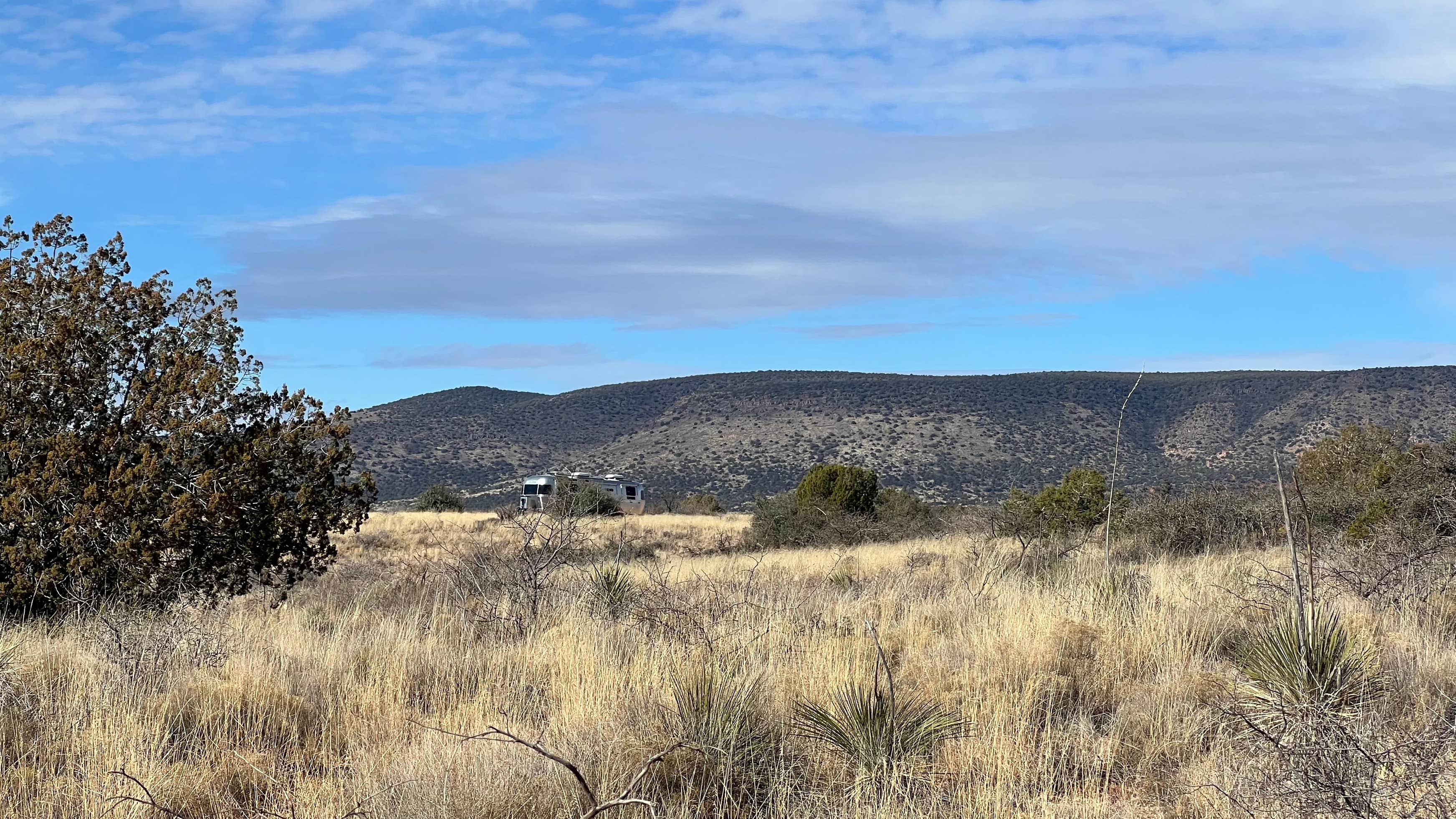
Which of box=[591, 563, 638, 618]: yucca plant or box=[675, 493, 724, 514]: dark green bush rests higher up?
box=[591, 563, 638, 618]: yucca plant

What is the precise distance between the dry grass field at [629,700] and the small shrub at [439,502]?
3923 cm

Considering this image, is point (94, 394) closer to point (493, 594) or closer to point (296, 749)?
point (493, 594)

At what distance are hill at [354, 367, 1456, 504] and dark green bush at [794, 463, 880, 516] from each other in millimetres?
19289

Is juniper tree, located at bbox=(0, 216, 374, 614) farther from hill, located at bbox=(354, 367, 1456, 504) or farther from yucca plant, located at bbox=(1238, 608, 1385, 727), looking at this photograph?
hill, located at bbox=(354, 367, 1456, 504)

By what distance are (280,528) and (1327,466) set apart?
23635 mm

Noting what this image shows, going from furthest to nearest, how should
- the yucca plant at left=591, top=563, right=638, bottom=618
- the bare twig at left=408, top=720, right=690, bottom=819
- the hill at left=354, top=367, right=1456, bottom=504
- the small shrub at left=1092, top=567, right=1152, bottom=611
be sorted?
1. the hill at left=354, top=367, right=1456, bottom=504
2. the yucca plant at left=591, top=563, right=638, bottom=618
3. the small shrub at left=1092, top=567, right=1152, bottom=611
4. the bare twig at left=408, top=720, right=690, bottom=819

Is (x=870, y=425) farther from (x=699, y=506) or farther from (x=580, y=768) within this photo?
(x=580, y=768)

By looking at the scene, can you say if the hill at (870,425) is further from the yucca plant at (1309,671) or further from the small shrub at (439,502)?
the yucca plant at (1309,671)

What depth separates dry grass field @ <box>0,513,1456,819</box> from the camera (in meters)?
4.39

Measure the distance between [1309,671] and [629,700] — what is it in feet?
11.7

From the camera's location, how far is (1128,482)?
50.3 metres

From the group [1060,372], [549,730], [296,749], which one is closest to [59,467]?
[296,749]

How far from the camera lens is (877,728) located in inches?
201

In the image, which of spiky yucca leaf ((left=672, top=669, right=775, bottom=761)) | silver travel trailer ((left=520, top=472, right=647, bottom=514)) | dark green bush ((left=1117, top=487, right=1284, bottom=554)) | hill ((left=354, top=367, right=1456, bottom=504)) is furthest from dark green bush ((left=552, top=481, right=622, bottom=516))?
hill ((left=354, top=367, right=1456, bottom=504))
